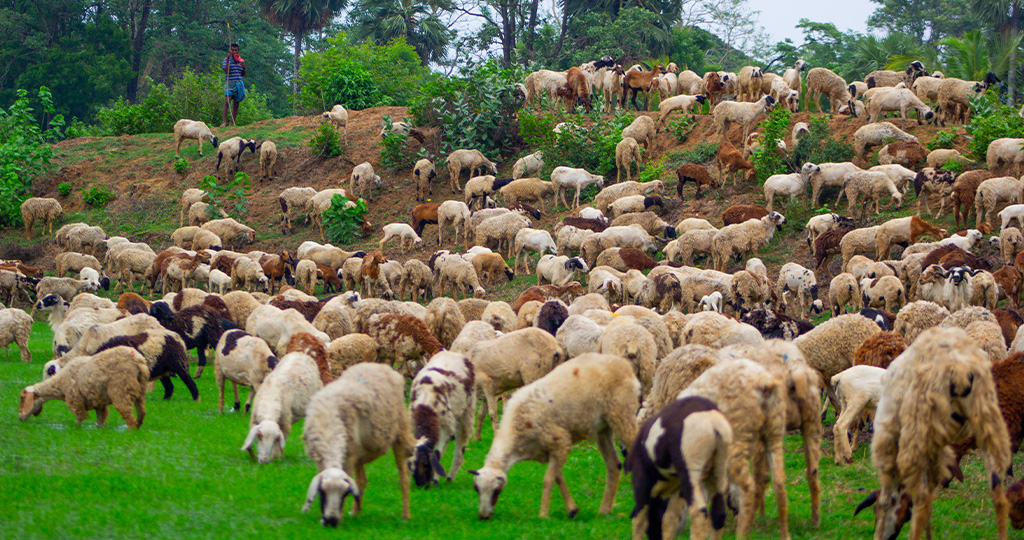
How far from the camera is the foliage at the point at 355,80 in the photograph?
37.5 meters

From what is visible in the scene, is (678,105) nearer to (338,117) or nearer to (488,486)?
(338,117)

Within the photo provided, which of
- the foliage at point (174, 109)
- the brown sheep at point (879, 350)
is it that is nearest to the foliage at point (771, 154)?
the brown sheep at point (879, 350)

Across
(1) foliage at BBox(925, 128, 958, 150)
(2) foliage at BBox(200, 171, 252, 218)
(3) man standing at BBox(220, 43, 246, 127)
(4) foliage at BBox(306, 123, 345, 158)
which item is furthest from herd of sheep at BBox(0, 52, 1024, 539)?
(3) man standing at BBox(220, 43, 246, 127)

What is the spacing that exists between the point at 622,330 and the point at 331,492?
4.91 m

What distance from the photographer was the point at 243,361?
10.9 metres

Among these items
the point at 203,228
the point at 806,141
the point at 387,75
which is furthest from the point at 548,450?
the point at 387,75

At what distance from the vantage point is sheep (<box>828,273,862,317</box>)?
16219mm

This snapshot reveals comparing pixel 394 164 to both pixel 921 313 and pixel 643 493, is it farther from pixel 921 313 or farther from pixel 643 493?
pixel 643 493

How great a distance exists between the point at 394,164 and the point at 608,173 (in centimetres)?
803

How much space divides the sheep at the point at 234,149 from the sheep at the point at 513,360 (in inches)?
956

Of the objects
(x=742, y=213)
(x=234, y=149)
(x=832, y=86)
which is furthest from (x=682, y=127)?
(x=234, y=149)

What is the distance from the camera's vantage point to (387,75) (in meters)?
40.3

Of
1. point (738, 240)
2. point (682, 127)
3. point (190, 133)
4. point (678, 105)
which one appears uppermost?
point (190, 133)

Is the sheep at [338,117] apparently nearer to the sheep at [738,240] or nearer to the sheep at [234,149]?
the sheep at [234,149]
